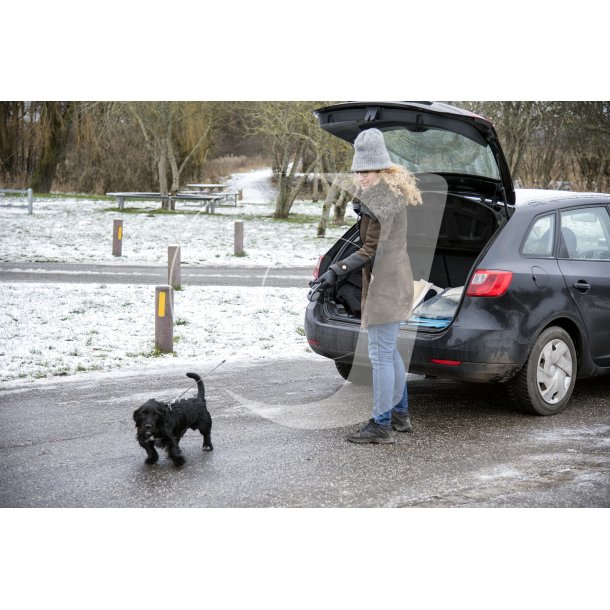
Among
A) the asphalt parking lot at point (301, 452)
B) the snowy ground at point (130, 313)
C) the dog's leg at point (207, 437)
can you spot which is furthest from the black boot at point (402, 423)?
the snowy ground at point (130, 313)

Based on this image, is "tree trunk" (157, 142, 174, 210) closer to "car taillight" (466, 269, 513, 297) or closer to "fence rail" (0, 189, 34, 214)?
"fence rail" (0, 189, 34, 214)

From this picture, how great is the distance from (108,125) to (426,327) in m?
23.3

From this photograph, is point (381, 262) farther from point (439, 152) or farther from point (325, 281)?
point (439, 152)

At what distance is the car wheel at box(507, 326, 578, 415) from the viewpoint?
214 inches

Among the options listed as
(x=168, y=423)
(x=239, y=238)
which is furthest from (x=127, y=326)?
(x=239, y=238)

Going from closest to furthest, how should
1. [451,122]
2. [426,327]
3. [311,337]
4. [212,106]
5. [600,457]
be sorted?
1. [600,457]
2. [451,122]
3. [426,327]
4. [311,337]
5. [212,106]

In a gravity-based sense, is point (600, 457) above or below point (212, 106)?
below

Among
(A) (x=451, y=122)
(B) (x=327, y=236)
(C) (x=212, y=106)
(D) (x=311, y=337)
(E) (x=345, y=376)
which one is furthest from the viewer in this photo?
(C) (x=212, y=106)

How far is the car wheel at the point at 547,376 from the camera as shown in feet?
17.8

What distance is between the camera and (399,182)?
485 centimetres

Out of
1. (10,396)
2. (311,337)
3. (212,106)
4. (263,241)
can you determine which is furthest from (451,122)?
(212,106)

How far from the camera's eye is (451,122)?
509cm
